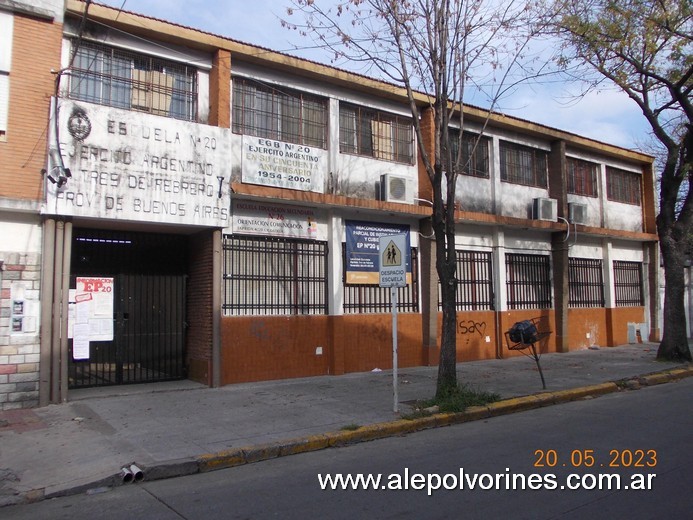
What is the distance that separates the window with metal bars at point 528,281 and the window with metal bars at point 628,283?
13.3ft

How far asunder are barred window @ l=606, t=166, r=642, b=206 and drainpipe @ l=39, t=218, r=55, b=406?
17612mm

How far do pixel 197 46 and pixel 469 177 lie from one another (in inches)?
308

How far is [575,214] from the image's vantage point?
17578 millimetres

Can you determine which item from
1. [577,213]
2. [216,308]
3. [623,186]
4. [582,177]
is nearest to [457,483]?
[216,308]

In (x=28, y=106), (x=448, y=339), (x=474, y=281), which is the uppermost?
(x=28, y=106)

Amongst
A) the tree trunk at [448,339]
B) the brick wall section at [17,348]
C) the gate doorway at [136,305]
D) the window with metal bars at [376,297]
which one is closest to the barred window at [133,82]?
the gate doorway at [136,305]

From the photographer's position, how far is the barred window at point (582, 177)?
1854 cm

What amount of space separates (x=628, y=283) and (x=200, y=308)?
52.5 ft

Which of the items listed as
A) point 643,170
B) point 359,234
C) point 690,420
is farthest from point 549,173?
point 690,420

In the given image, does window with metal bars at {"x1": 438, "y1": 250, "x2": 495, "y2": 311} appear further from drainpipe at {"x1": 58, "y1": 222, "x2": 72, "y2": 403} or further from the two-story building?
drainpipe at {"x1": 58, "y1": 222, "x2": 72, "y2": 403}

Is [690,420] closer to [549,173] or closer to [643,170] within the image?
[549,173]

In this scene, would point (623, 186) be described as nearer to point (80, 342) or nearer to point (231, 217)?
point (231, 217)

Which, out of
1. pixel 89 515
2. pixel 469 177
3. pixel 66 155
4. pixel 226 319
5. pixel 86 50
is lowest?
pixel 89 515

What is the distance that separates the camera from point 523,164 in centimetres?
1714
